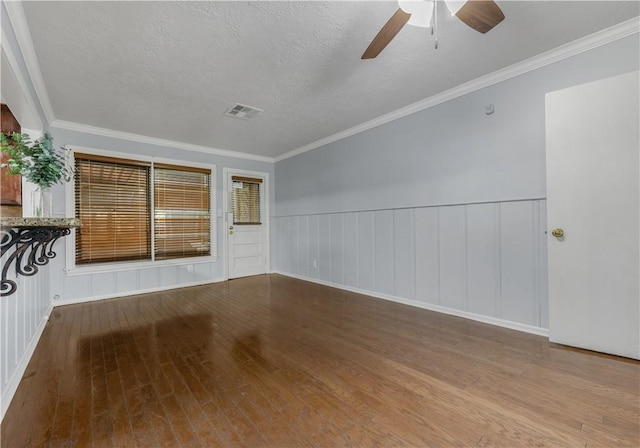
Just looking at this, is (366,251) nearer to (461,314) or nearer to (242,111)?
(461,314)

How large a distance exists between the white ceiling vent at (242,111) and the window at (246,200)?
6.38 ft

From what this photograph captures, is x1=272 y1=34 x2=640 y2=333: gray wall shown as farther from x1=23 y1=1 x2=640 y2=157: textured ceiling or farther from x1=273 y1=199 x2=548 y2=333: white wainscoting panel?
x1=23 y1=1 x2=640 y2=157: textured ceiling

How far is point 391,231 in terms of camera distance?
372 cm

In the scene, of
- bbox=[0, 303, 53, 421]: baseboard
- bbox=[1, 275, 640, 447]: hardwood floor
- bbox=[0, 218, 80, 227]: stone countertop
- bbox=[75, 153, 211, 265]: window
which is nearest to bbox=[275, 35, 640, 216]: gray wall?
bbox=[1, 275, 640, 447]: hardwood floor

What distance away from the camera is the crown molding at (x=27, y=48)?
176 centimetres

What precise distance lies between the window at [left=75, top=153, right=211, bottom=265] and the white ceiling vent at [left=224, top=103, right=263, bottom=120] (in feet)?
5.71

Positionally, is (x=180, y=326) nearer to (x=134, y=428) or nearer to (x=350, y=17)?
(x=134, y=428)

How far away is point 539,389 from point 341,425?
1310 millimetres

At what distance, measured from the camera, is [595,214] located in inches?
86.7

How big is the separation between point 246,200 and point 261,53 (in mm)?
3601

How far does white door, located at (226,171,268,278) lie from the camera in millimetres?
5344

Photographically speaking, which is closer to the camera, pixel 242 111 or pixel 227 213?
pixel 242 111

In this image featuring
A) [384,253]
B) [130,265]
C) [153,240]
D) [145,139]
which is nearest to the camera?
[384,253]

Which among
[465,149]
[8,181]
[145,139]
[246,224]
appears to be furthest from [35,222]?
[246,224]
